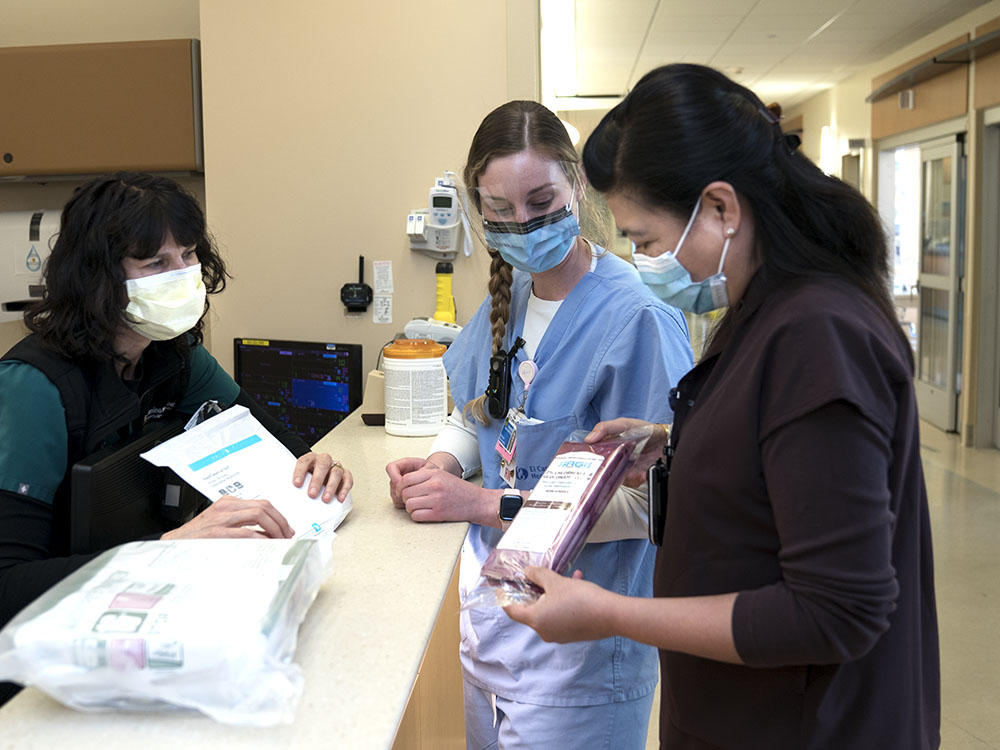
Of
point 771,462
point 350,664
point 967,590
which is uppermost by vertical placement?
point 771,462

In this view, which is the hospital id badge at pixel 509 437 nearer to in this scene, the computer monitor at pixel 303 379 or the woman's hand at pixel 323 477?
the woman's hand at pixel 323 477

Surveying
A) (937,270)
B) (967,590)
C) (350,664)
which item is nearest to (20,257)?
(350,664)

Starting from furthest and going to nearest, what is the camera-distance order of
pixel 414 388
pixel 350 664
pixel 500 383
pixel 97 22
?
1. pixel 97 22
2. pixel 414 388
3. pixel 500 383
4. pixel 350 664

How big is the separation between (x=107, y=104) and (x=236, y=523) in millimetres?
2576

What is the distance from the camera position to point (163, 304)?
4.85ft

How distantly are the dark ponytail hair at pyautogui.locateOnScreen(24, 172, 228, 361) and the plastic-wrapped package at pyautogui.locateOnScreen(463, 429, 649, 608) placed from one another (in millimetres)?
758

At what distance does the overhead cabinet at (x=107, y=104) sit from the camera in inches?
124

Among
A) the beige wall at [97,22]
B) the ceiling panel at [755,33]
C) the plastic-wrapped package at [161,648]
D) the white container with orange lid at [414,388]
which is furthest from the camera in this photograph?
the ceiling panel at [755,33]

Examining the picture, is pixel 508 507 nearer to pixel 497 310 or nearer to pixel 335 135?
pixel 497 310

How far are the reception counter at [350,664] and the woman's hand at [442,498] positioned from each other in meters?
0.02

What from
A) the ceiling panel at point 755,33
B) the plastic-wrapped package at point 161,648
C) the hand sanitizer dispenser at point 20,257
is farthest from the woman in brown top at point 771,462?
the ceiling panel at point 755,33

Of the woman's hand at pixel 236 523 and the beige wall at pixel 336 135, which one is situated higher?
the beige wall at pixel 336 135

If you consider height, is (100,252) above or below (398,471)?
above

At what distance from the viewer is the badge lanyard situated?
1.51 m
